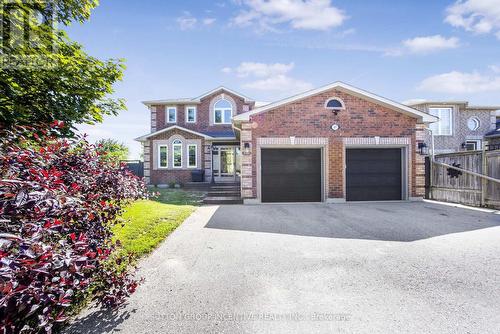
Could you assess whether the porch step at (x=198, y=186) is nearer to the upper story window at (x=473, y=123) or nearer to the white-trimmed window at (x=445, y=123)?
the white-trimmed window at (x=445, y=123)

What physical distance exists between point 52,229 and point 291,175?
9.06 metres

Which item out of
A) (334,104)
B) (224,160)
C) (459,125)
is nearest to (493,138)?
(459,125)

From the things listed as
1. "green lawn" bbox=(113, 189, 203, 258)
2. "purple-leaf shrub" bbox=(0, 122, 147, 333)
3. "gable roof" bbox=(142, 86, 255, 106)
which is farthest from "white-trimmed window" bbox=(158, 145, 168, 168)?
"purple-leaf shrub" bbox=(0, 122, 147, 333)

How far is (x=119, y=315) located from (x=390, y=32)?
1290 cm

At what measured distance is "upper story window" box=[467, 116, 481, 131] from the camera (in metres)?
18.9

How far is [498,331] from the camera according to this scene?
89.9 inches

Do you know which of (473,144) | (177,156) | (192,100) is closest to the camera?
(177,156)

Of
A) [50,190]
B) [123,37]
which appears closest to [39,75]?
[123,37]

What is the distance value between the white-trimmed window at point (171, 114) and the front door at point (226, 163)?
4.76m

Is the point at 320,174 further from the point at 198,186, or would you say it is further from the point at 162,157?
the point at 162,157

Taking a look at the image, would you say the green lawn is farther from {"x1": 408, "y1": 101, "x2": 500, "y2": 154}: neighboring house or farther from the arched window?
{"x1": 408, "y1": 101, "x2": 500, "y2": 154}: neighboring house

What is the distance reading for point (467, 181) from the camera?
9133 millimetres

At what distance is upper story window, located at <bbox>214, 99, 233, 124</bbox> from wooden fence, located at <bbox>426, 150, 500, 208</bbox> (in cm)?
1394

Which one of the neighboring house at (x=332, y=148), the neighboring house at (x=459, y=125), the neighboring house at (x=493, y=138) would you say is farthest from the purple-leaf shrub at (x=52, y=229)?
the neighboring house at (x=493, y=138)
